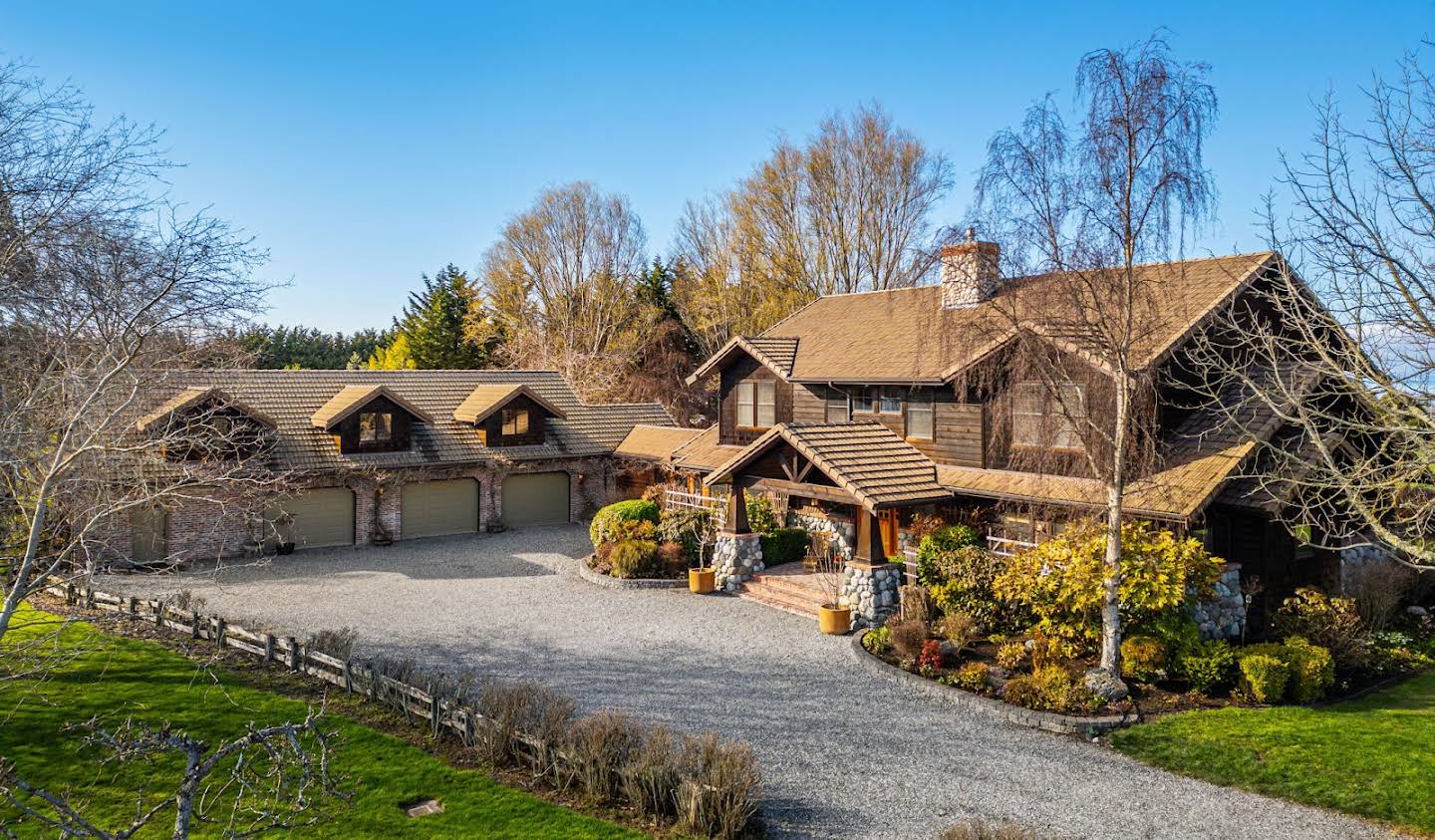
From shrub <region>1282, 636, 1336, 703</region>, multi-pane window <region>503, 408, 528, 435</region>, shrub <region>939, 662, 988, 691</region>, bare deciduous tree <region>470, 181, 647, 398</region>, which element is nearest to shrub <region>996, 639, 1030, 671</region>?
shrub <region>939, 662, 988, 691</region>

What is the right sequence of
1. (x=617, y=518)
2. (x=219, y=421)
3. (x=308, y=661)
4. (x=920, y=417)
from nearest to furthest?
(x=308, y=661) → (x=920, y=417) → (x=219, y=421) → (x=617, y=518)

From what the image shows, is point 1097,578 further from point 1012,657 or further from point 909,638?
point 909,638

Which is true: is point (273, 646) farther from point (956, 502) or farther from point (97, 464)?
point (956, 502)

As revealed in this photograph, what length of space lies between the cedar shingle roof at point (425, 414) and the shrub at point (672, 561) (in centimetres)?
878

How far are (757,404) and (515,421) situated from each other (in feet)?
30.4

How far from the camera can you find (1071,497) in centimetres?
1723

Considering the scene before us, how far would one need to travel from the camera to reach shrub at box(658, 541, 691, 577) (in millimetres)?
22781

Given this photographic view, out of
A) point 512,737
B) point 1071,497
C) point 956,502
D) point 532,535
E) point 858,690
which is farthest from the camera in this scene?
point 532,535

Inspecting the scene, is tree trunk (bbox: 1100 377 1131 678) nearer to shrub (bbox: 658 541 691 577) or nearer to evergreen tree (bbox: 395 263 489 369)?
shrub (bbox: 658 541 691 577)

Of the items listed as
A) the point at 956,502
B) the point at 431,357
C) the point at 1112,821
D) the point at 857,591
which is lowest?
the point at 1112,821

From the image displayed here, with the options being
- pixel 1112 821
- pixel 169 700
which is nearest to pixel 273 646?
pixel 169 700

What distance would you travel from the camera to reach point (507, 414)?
30.5 metres

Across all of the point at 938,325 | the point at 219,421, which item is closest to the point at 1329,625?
the point at 938,325

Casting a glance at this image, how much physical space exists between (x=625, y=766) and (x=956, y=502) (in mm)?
11950
